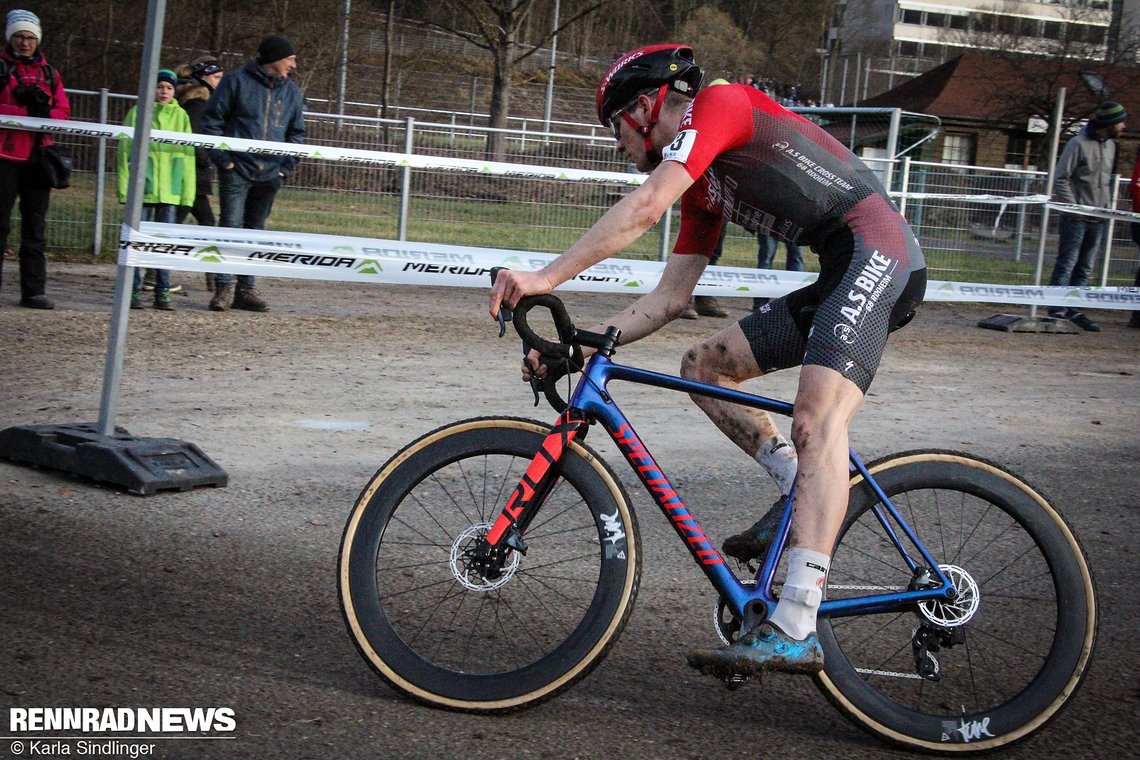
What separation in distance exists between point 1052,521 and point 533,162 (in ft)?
45.2

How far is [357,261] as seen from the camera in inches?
308

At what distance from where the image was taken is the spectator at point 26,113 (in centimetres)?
935

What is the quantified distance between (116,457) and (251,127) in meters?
5.40

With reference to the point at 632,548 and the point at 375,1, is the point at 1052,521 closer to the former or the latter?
the point at 632,548

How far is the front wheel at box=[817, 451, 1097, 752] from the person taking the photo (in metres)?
3.55

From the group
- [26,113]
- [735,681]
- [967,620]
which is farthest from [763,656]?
[26,113]

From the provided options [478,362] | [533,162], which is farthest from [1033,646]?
[533,162]

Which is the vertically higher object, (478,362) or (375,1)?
(375,1)

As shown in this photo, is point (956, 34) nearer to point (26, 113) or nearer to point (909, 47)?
point (26, 113)

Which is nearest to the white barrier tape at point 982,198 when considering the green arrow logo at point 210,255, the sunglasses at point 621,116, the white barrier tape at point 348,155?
the white barrier tape at point 348,155

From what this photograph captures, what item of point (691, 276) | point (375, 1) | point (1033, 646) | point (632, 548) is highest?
point (375, 1)

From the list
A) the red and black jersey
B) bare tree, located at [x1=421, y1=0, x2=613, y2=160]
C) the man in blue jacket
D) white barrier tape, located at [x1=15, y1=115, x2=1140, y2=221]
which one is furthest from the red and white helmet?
bare tree, located at [x1=421, y1=0, x2=613, y2=160]

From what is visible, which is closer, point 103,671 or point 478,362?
point 103,671

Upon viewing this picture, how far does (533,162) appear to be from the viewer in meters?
16.8
